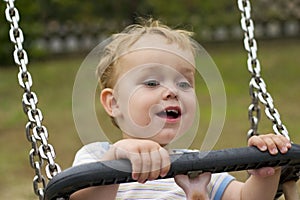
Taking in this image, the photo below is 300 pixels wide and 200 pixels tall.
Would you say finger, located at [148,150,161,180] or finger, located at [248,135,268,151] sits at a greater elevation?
finger, located at [248,135,268,151]

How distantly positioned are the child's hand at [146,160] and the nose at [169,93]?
22 centimetres

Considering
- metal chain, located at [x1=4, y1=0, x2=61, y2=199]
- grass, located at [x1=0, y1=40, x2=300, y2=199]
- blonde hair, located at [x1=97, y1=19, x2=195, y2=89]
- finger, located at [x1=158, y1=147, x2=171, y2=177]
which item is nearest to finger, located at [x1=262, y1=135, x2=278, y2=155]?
finger, located at [x1=158, y1=147, x2=171, y2=177]

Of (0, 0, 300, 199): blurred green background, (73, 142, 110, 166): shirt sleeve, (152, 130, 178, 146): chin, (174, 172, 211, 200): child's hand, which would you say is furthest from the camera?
(0, 0, 300, 199): blurred green background

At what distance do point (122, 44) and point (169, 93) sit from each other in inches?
10.5

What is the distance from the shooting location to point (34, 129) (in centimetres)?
207

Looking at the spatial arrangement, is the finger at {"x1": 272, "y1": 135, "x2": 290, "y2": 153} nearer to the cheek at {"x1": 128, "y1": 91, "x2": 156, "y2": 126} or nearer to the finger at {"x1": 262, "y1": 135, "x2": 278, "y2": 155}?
the finger at {"x1": 262, "y1": 135, "x2": 278, "y2": 155}

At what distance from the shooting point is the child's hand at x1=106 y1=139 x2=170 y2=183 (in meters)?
1.78

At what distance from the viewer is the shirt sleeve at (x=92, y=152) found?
211cm

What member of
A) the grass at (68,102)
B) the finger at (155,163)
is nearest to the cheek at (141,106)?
the finger at (155,163)

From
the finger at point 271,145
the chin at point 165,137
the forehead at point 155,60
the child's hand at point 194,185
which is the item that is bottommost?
the child's hand at point 194,185

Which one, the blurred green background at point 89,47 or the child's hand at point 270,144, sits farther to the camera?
the blurred green background at point 89,47

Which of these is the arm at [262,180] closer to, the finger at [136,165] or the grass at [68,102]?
the finger at [136,165]

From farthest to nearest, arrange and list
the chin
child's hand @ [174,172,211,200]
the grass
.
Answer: the grass, the chin, child's hand @ [174,172,211,200]

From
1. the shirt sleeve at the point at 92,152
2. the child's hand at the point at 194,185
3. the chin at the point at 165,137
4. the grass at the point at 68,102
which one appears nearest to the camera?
the child's hand at the point at 194,185
